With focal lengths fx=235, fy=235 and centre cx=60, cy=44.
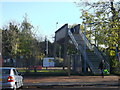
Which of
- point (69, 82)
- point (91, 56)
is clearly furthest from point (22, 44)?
point (69, 82)

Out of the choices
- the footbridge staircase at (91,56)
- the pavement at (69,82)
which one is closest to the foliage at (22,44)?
the footbridge staircase at (91,56)

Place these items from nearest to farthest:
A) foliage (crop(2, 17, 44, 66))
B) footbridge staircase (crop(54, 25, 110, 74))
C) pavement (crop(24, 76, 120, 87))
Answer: pavement (crop(24, 76, 120, 87)), footbridge staircase (crop(54, 25, 110, 74)), foliage (crop(2, 17, 44, 66))

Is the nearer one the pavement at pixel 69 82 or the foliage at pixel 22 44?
the pavement at pixel 69 82

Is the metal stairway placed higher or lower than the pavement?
higher

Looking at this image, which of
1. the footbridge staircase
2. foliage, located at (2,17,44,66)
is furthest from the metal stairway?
foliage, located at (2,17,44,66)

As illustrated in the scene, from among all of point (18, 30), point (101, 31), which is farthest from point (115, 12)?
point (18, 30)

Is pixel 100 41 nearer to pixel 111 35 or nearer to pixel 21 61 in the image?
pixel 111 35

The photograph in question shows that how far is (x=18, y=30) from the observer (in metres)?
39.5

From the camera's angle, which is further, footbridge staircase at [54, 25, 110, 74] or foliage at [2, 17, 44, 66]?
foliage at [2, 17, 44, 66]

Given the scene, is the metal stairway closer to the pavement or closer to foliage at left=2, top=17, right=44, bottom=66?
foliage at left=2, top=17, right=44, bottom=66

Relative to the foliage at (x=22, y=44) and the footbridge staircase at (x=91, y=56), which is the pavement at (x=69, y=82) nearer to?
the footbridge staircase at (x=91, y=56)

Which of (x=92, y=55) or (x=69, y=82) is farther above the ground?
(x=92, y=55)

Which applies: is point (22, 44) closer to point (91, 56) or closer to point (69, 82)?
point (91, 56)

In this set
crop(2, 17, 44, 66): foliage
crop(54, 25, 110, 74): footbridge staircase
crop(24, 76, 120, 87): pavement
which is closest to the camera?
crop(24, 76, 120, 87): pavement
